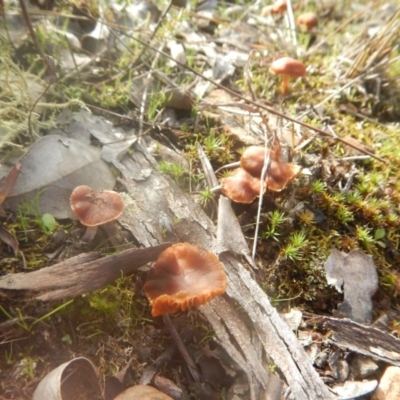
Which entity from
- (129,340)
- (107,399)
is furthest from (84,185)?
(107,399)

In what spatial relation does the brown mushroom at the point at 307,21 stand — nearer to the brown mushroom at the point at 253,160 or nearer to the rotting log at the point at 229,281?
the brown mushroom at the point at 253,160

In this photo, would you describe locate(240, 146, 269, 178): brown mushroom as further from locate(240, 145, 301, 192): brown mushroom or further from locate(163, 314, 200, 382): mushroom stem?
locate(163, 314, 200, 382): mushroom stem

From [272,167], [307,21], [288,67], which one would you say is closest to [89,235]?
[272,167]

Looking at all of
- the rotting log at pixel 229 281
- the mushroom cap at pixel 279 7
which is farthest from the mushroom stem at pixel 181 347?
the mushroom cap at pixel 279 7

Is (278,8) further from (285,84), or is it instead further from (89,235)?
(89,235)

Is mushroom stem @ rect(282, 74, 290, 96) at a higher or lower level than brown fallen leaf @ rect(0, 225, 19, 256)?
higher

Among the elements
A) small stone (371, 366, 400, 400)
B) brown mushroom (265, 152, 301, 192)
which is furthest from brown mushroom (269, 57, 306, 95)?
small stone (371, 366, 400, 400)
